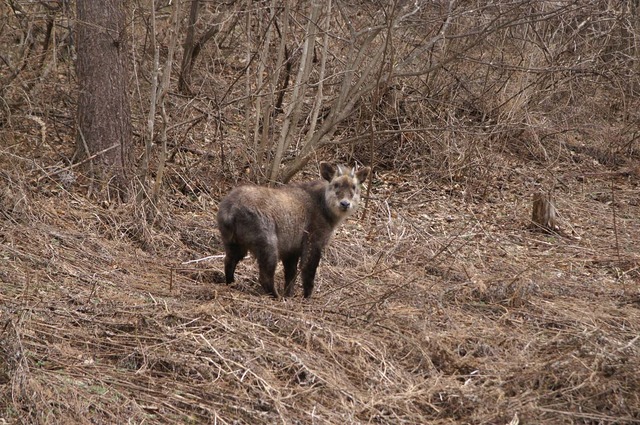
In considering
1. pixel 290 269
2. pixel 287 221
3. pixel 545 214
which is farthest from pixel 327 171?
pixel 545 214

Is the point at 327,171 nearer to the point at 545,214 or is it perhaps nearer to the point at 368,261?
the point at 368,261

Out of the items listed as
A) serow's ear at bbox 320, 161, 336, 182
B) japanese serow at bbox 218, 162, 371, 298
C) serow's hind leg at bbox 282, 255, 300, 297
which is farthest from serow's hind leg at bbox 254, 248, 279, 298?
serow's ear at bbox 320, 161, 336, 182

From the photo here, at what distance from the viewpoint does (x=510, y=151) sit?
49.0ft

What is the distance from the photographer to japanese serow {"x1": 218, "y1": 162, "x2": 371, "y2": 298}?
785cm

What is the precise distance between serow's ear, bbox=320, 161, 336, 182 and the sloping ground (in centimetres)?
112

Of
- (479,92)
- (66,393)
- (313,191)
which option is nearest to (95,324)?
(66,393)

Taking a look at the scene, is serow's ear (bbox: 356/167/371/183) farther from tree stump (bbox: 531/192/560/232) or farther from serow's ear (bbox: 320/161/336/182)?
tree stump (bbox: 531/192/560/232)

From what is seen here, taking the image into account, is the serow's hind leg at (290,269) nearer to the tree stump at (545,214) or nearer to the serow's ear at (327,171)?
the serow's ear at (327,171)

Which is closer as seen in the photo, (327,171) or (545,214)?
(327,171)

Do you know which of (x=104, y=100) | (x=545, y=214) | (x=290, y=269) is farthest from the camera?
(x=545, y=214)

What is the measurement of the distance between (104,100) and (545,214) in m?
6.08

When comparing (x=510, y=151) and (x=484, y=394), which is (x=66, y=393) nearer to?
(x=484, y=394)

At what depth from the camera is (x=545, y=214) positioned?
11.9 metres

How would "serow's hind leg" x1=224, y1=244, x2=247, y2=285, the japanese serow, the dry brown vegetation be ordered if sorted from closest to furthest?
the dry brown vegetation
the japanese serow
"serow's hind leg" x1=224, y1=244, x2=247, y2=285
